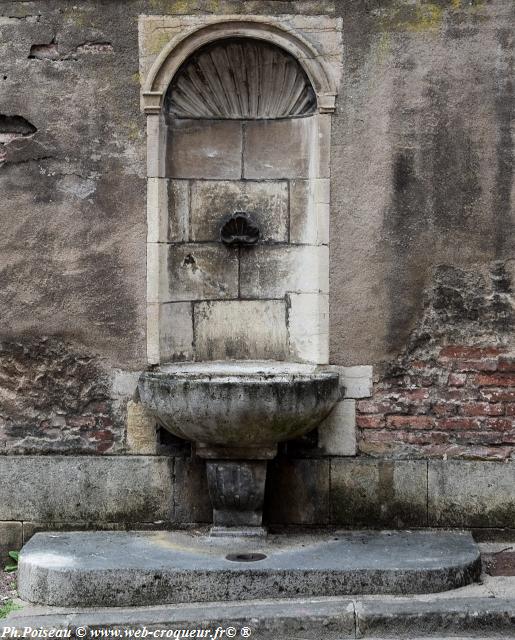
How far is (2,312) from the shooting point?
5.82 meters

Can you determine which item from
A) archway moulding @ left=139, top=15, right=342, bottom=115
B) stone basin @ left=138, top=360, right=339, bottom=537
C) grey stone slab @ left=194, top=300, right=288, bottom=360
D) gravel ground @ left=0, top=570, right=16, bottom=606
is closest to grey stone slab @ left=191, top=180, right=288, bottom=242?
grey stone slab @ left=194, top=300, right=288, bottom=360

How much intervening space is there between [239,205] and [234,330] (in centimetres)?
72

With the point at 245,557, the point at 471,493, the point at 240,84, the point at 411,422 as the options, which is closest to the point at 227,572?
the point at 245,557

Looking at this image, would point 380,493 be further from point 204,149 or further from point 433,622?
point 204,149

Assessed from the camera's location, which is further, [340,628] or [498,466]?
[498,466]

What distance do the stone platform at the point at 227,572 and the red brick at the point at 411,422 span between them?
0.70 m

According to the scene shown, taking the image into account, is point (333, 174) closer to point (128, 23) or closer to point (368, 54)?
point (368, 54)

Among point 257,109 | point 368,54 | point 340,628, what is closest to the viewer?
point 340,628

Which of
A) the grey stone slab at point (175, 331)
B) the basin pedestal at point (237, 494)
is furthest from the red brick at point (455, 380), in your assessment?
the grey stone slab at point (175, 331)

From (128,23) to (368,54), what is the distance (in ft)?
4.28

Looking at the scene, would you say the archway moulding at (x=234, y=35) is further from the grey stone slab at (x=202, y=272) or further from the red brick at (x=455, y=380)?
the red brick at (x=455, y=380)

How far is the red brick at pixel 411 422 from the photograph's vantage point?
5785 millimetres

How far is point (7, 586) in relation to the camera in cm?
542

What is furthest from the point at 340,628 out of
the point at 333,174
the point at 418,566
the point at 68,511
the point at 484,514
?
the point at 333,174
